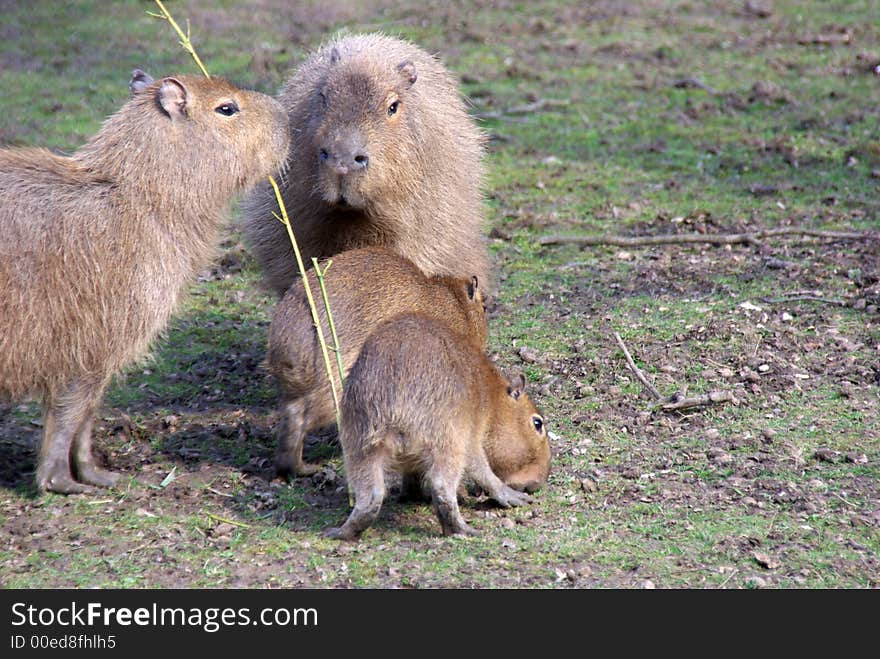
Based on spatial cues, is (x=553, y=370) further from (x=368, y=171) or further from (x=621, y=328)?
(x=368, y=171)

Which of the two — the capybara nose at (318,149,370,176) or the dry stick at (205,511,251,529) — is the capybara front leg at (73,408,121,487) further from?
the capybara nose at (318,149,370,176)

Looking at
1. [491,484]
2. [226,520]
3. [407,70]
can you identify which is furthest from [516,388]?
[407,70]

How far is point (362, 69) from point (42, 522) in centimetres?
230

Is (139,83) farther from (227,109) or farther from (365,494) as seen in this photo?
(365,494)

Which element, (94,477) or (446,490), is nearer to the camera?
(446,490)

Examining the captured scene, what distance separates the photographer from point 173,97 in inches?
169

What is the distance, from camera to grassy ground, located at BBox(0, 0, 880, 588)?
12.4ft

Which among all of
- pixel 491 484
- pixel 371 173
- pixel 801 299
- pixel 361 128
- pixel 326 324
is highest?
pixel 361 128

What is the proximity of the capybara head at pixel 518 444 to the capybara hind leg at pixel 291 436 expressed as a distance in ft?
2.25

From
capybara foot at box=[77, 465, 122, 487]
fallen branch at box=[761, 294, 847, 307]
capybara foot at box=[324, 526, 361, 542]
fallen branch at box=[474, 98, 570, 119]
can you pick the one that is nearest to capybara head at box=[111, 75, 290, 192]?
capybara foot at box=[77, 465, 122, 487]

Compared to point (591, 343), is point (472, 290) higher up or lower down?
higher up

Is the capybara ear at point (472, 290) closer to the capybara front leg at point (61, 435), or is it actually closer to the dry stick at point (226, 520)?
the dry stick at point (226, 520)

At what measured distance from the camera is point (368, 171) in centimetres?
476

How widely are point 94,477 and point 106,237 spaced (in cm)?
89
